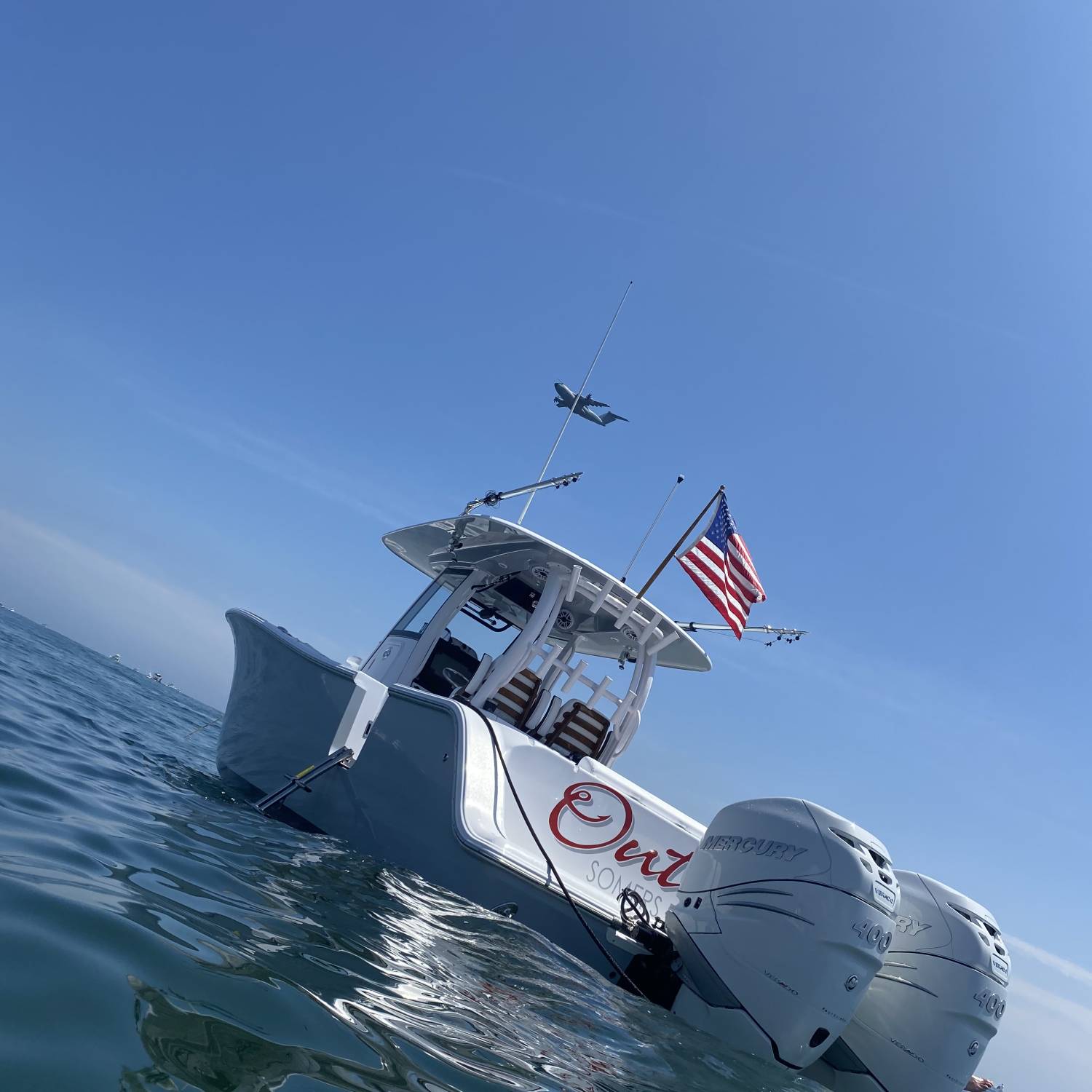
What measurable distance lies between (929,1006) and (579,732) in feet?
12.9

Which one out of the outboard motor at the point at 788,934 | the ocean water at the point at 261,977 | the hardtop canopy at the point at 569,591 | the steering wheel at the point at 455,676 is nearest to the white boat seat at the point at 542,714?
the hardtop canopy at the point at 569,591

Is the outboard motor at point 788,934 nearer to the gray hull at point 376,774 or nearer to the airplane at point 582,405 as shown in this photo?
the gray hull at point 376,774


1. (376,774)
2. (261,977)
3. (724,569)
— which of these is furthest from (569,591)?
(261,977)

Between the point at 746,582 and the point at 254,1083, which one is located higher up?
the point at 746,582

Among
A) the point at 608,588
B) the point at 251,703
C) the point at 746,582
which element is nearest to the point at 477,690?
the point at 608,588

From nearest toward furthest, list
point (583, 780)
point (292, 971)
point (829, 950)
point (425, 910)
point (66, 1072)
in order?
point (66, 1072), point (292, 971), point (829, 950), point (425, 910), point (583, 780)

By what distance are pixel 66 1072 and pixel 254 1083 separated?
1.27ft

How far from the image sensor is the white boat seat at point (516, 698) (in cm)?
763

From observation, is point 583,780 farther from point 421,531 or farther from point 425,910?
point 421,531

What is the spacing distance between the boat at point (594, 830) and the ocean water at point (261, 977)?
0.84 ft

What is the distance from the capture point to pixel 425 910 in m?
4.47

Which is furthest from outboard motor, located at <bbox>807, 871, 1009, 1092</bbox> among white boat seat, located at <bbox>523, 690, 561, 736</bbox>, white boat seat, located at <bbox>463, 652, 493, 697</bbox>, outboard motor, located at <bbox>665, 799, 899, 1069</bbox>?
white boat seat, located at <bbox>463, 652, 493, 697</bbox>

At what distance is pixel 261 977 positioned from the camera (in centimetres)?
258

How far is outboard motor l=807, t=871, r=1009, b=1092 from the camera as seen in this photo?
13.7ft
